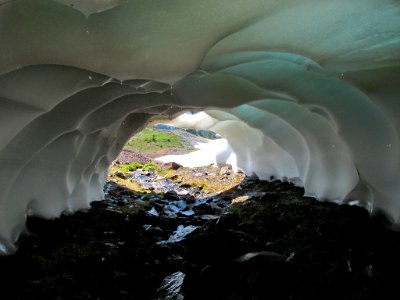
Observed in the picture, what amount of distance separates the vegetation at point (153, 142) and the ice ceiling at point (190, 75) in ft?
54.7

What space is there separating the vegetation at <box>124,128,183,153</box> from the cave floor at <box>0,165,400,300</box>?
17098 mm

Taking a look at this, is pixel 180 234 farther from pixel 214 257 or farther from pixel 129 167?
pixel 129 167

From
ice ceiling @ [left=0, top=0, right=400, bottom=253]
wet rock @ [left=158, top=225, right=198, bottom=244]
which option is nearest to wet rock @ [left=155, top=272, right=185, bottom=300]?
wet rock @ [left=158, top=225, right=198, bottom=244]

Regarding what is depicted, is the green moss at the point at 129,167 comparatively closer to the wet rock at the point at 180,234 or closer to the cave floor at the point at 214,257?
the cave floor at the point at 214,257

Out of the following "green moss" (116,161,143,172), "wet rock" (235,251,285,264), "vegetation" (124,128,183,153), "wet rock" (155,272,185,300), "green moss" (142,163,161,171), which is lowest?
"wet rock" (155,272,185,300)

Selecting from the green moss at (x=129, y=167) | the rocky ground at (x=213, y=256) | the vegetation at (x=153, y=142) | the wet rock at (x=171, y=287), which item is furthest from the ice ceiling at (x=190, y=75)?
the vegetation at (x=153, y=142)

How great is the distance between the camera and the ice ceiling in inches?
118

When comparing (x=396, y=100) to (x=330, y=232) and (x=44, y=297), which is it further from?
(x=44, y=297)

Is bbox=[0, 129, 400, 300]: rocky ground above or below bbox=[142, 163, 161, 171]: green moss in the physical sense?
below

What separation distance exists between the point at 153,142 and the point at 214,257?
21.2 metres

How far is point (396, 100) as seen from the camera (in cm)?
439

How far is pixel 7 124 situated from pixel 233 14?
98.4 inches

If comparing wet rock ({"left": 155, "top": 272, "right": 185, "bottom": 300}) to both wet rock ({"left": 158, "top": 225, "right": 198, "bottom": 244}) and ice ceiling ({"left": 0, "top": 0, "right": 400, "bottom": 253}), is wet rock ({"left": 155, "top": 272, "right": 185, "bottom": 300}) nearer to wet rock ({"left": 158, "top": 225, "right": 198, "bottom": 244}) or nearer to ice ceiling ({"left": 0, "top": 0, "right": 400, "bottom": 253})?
wet rock ({"left": 158, "top": 225, "right": 198, "bottom": 244})

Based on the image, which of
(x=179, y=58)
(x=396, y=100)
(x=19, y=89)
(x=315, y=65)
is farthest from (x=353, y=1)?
(x=19, y=89)
